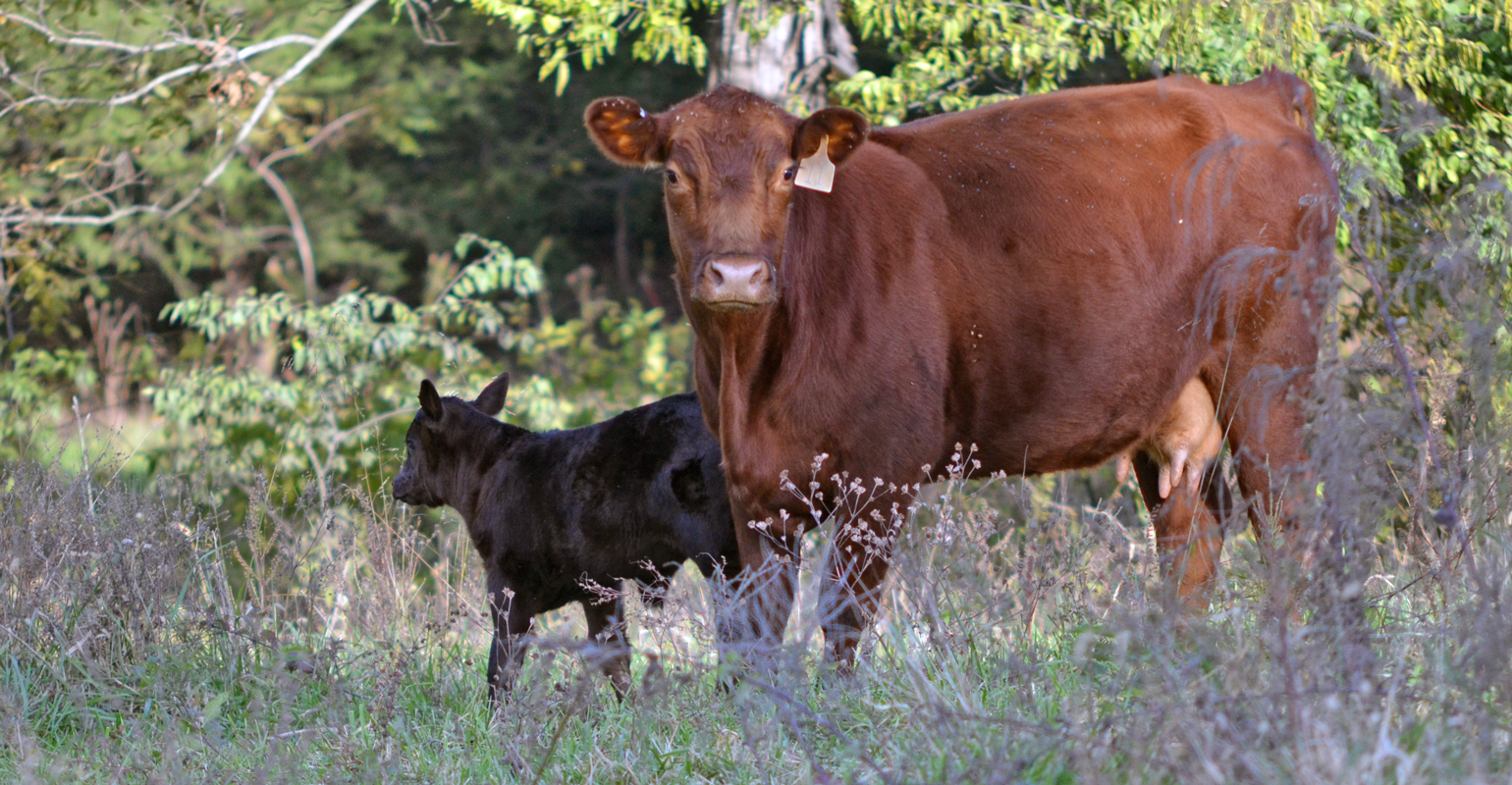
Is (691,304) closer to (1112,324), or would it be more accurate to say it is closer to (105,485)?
(1112,324)

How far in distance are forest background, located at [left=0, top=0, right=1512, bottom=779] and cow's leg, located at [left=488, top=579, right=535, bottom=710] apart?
60 cm

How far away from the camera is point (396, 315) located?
9859 mm

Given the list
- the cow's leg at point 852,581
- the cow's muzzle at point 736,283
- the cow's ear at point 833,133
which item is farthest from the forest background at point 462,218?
the cow's ear at point 833,133

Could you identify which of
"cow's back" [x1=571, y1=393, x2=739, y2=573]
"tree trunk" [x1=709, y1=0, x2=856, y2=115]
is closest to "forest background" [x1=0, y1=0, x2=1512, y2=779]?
"tree trunk" [x1=709, y1=0, x2=856, y2=115]

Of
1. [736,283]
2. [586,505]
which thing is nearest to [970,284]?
[736,283]

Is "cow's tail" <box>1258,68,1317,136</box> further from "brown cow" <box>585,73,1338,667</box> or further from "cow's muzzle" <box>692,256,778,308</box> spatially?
"cow's muzzle" <box>692,256,778,308</box>

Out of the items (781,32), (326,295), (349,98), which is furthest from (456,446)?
(326,295)

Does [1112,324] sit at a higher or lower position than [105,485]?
higher

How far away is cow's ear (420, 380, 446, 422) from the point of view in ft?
18.0

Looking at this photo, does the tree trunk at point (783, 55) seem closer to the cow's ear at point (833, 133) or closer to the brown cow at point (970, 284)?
the brown cow at point (970, 284)

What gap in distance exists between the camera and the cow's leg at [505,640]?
14.3 feet

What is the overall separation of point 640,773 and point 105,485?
10.5ft

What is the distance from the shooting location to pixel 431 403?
18.1 feet

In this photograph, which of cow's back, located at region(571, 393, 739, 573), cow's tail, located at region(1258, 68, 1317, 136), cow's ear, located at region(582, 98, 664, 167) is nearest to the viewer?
cow's ear, located at region(582, 98, 664, 167)
